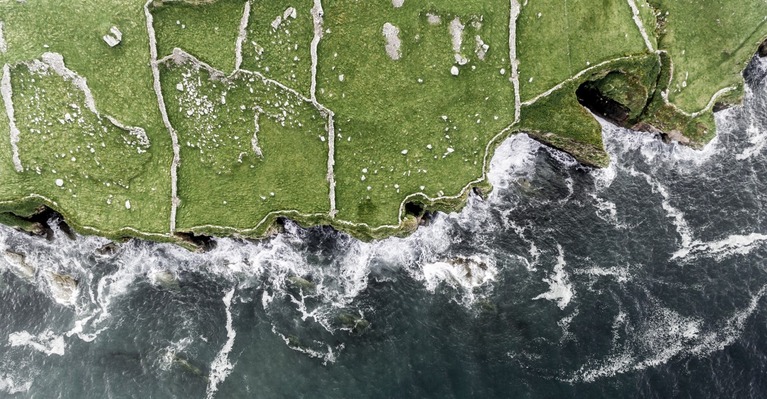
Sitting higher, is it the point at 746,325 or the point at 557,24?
the point at 557,24

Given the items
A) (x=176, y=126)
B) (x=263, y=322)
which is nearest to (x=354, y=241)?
(x=263, y=322)

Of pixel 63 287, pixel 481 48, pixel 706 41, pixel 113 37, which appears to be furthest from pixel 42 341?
pixel 706 41

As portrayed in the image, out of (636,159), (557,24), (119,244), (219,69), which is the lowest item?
(119,244)

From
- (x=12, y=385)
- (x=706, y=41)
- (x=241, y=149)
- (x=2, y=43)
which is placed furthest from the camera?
(x=12, y=385)

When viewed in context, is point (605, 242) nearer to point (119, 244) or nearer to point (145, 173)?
point (145, 173)

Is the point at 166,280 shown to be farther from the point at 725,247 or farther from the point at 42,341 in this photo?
the point at 725,247

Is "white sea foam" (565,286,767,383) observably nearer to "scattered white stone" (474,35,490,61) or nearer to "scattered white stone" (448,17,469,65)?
"scattered white stone" (474,35,490,61)
